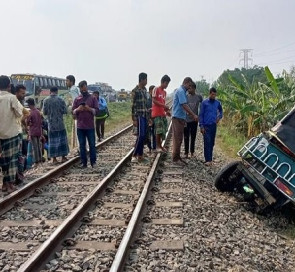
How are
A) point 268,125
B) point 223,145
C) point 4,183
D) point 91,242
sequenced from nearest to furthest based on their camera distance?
point 91,242 < point 4,183 < point 268,125 < point 223,145

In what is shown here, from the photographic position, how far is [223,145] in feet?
49.2

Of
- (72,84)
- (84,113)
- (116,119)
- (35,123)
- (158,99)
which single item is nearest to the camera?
(84,113)

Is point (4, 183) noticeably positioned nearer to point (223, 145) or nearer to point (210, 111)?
point (210, 111)

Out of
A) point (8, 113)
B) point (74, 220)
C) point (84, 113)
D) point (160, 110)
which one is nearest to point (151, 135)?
point (160, 110)

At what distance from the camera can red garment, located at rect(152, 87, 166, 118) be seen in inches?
408

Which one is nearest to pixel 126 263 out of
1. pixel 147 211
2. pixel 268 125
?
pixel 147 211

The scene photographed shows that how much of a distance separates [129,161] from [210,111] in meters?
2.32

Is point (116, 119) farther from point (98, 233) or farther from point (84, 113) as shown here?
point (98, 233)

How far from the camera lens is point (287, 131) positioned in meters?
6.39

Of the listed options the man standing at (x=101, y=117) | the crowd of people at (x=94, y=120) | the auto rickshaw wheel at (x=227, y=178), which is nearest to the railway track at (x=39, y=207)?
the crowd of people at (x=94, y=120)

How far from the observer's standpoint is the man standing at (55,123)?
967 cm

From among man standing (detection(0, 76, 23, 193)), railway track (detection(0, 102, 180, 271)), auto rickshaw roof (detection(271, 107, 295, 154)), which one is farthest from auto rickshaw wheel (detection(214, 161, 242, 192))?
man standing (detection(0, 76, 23, 193))

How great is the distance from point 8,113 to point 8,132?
0.32 m

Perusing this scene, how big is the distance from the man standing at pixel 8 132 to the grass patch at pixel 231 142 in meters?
6.81
